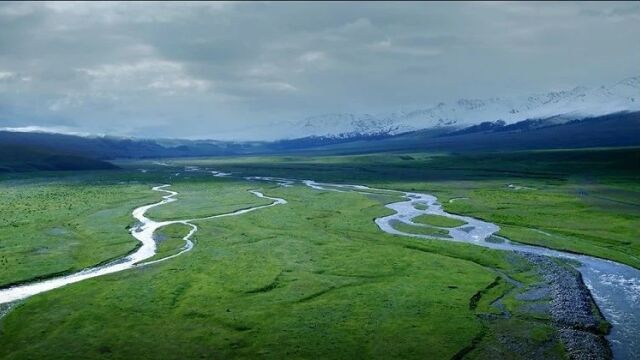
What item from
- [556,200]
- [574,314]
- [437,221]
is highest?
[437,221]

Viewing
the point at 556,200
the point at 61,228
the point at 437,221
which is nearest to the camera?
the point at 61,228

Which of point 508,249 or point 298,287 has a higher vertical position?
point 298,287

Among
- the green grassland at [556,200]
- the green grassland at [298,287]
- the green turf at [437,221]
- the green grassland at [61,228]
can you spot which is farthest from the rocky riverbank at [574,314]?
the green grassland at [61,228]

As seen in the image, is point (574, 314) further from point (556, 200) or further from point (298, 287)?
point (556, 200)

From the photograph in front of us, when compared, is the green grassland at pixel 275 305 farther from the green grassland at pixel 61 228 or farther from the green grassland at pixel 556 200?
the green grassland at pixel 556 200

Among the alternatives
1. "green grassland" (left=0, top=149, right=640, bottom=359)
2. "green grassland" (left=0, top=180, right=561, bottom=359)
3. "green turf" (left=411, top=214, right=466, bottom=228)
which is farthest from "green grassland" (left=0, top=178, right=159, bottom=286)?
→ "green turf" (left=411, top=214, right=466, bottom=228)

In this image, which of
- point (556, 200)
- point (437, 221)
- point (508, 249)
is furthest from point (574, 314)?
point (556, 200)

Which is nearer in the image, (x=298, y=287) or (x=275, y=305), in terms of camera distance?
(x=275, y=305)
